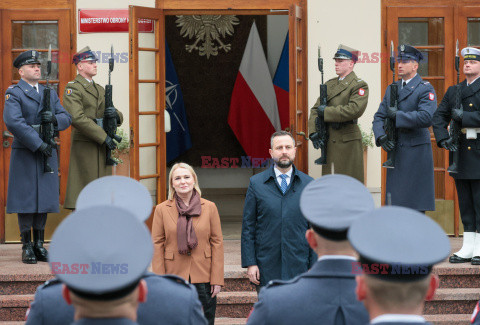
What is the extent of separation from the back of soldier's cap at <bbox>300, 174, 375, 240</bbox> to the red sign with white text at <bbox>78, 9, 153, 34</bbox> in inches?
232

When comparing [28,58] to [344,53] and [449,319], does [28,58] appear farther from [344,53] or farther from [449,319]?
[449,319]

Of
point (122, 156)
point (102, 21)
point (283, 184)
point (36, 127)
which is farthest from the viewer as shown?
point (102, 21)

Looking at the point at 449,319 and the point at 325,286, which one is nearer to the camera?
the point at 325,286

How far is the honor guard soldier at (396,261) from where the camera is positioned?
209 cm

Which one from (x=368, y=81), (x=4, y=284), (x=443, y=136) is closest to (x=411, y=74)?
(x=443, y=136)

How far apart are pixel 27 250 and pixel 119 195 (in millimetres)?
4609

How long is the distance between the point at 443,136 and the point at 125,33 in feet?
10.7

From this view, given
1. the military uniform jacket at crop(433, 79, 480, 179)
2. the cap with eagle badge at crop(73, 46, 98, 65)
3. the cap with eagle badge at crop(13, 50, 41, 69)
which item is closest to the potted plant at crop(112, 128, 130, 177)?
the cap with eagle badge at crop(73, 46, 98, 65)

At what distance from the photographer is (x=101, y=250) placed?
84.7 inches

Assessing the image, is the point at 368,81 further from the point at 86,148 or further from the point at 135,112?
the point at 86,148

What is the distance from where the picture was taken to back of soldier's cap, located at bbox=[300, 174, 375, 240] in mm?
2670

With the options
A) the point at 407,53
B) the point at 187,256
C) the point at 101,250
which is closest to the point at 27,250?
the point at 187,256

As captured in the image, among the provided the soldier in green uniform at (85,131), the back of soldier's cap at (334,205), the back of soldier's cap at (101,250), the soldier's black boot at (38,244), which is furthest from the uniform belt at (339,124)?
the back of soldier's cap at (101,250)

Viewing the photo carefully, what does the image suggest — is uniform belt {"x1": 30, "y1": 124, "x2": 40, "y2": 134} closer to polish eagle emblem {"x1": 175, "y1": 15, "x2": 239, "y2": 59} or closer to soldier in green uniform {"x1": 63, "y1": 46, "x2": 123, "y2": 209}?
soldier in green uniform {"x1": 63, "y1": 46, "x2": 123, "y2": 209}
